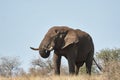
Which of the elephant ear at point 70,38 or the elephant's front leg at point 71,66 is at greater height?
the elephant ear at point 70,38

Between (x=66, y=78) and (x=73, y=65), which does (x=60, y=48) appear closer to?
(x=73, y=65)

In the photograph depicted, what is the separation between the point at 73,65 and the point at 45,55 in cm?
158

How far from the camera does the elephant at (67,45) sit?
84.1 ft

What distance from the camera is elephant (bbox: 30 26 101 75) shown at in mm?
25625

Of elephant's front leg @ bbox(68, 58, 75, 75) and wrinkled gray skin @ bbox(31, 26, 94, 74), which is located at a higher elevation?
wrinkled gray skin @ bbox(31, 26, 94, 74)

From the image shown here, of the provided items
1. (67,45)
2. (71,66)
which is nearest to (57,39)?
(67,45)

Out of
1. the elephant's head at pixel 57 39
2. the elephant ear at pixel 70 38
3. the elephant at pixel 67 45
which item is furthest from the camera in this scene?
the elephant ear at pixel 70 38

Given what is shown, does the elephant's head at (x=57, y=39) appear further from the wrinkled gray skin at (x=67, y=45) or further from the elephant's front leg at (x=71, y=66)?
the elephant's front leg at (x=71, y=66)

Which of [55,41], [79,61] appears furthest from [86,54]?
[55,41]

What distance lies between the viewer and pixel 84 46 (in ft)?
90.4

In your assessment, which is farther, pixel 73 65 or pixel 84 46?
pixel 84 46

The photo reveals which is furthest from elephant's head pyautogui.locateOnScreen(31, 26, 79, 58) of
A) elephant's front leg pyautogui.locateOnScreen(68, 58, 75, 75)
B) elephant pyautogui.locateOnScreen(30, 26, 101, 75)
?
elephant's front leg pyautogui.locateOnScreen(68, 58, 75, 75)

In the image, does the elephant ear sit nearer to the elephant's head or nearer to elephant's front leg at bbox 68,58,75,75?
the elephant's head

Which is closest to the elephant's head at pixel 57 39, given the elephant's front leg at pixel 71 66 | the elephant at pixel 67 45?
the elephant at pixel 67 45
